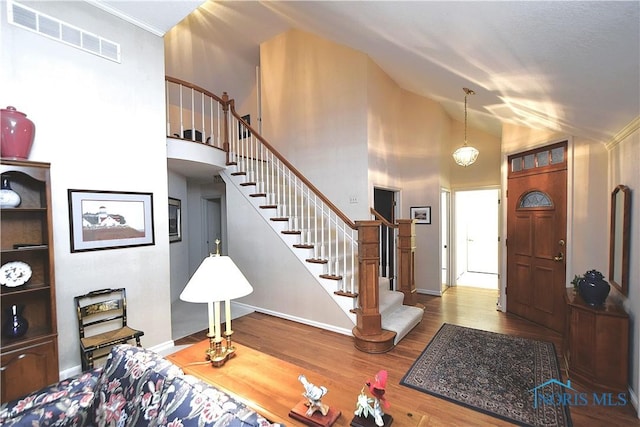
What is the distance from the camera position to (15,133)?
6.73 ft

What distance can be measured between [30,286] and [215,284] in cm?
175

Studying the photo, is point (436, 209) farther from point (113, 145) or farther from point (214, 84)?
point (214, 84)

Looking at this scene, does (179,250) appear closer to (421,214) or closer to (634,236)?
(421,214)

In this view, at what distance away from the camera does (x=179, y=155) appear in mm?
3717

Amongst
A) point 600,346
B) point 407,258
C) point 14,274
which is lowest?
point 600,346

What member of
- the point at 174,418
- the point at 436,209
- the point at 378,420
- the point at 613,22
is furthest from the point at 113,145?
the point at 436,209

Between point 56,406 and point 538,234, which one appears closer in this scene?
point 56,406

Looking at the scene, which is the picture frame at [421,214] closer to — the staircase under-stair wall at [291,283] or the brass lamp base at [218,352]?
the staircase under-stair wall at [291,283]

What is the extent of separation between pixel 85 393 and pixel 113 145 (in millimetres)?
2165

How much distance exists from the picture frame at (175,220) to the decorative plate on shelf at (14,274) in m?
3.00

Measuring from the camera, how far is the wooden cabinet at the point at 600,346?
91.1 inches

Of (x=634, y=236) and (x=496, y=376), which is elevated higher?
(x=634, y=236)

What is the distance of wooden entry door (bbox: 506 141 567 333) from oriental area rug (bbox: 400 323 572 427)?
82 cm

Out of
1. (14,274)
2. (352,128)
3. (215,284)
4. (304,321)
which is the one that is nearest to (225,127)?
(352,128)
